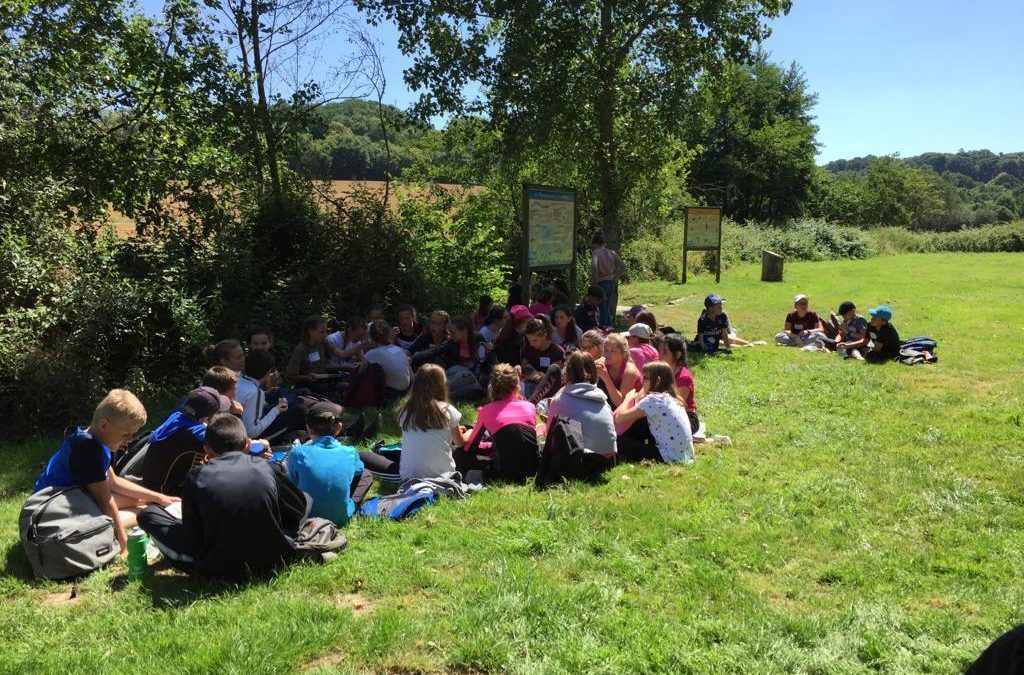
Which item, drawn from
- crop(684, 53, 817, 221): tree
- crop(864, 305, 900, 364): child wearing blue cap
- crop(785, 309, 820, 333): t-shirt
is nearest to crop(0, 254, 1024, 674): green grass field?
crop(864, 305, 900, 364): child wearing blue cap

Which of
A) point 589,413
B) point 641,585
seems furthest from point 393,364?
point 641,585

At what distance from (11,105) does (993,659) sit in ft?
35.1

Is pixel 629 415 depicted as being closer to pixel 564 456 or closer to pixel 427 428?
pixel 564 456

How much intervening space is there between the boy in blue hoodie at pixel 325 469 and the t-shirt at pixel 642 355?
3506 mm

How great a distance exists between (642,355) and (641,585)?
150 inches

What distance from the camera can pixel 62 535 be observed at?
4031mm

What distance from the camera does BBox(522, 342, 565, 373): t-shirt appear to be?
8.10m

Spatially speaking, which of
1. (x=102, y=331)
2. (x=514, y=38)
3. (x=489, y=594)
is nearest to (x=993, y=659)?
(x=489, y=594)

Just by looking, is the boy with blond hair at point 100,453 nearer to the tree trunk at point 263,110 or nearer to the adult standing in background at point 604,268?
the tree trunk at point 263,110

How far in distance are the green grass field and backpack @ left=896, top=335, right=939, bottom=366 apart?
360 cm

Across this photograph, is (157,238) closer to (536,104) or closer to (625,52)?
(536,104)

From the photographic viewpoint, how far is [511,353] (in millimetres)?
8500

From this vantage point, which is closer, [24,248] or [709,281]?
[24,248]

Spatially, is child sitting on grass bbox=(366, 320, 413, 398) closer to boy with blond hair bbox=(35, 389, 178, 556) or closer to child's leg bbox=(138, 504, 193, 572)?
boy with blond hair bbox=(35, 389, 178, 556)
